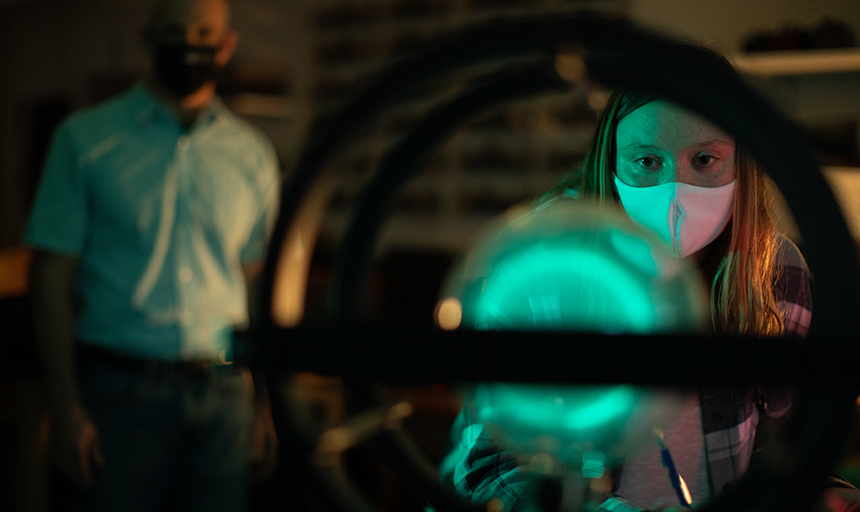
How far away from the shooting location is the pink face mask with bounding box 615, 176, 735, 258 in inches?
19.7

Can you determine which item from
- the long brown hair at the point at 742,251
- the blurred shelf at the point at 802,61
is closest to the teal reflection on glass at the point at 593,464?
the long brown hair at the point at 742,251

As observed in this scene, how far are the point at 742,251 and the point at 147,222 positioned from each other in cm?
121

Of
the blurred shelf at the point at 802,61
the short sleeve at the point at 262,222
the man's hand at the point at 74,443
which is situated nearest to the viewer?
the man's hand at the point at 74,443

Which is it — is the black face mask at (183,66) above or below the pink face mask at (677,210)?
above

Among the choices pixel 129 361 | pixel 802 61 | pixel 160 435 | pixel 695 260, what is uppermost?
pixel 802 61

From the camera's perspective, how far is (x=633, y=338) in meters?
0.25

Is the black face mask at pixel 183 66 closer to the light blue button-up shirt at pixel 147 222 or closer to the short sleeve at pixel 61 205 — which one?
the light blue button-up shirt at pixel 147 222

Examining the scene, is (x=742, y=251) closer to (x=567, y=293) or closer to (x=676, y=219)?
(x=676, y=219)

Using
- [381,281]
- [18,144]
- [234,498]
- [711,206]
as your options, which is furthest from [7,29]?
[711,206]

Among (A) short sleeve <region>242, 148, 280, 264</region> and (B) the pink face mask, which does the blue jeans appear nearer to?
(A) short sleeve <region>242, 148, 280, 264</region>

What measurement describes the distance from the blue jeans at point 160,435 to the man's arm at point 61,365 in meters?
0.05

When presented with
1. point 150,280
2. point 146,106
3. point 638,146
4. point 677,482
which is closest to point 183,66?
point 146,106

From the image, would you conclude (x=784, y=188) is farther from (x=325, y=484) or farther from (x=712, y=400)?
(x=712, y=400)

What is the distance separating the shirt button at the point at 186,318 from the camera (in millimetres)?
1367
